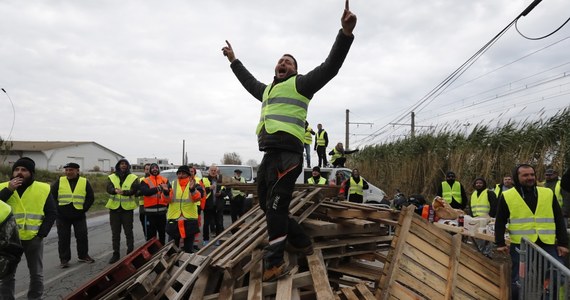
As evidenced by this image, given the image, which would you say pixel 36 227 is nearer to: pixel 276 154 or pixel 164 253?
pixel 164 253

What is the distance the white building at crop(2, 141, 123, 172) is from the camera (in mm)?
46562

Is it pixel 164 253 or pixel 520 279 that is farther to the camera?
pixel 164 253

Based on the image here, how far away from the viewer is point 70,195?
6.80 m

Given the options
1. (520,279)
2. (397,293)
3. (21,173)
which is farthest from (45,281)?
(520,279)

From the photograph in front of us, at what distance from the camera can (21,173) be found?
14.4ft

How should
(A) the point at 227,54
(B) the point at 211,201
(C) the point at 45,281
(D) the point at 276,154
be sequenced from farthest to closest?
(B) the point at 211,201 → (C) the point at 45,281 → (A) the point at 227,54 → (D) the point at 276,154

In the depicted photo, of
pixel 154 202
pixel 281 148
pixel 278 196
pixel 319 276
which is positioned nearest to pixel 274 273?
pixel 319 276

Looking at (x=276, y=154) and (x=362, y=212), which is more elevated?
(x=276, y=154)

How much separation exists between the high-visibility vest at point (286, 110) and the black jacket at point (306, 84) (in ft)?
0.14

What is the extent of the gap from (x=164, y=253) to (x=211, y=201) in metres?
3.92

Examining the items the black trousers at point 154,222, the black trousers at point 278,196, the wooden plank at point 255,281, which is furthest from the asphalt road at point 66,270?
the black trousers at point 278,196

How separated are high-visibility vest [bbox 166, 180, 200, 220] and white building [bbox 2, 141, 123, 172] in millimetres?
40653

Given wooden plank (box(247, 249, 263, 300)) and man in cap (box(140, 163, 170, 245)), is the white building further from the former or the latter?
wooden plank (box(247, 249, 263, 300))

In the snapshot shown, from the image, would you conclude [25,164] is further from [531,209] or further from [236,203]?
[236,203]
